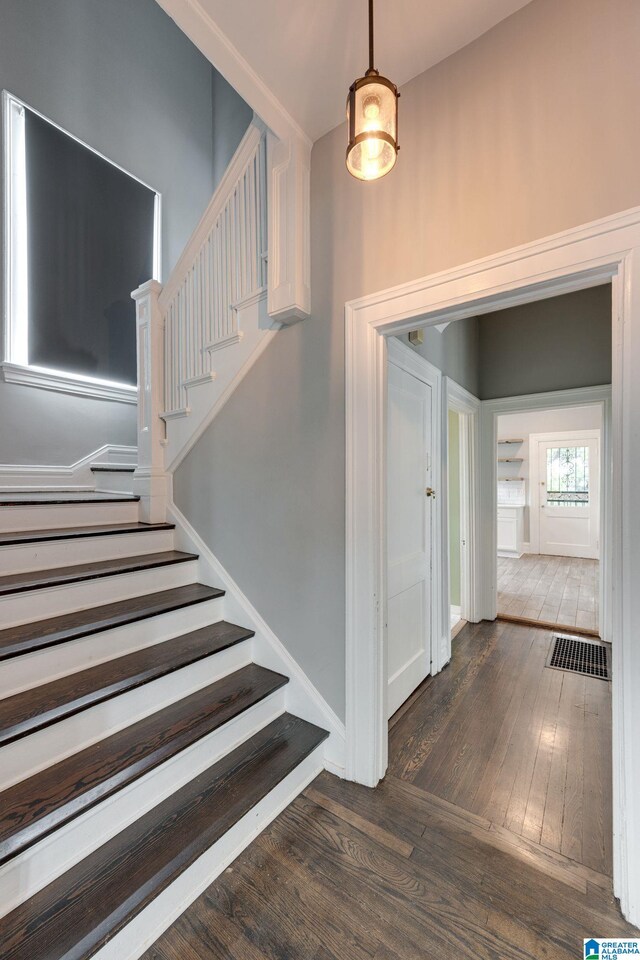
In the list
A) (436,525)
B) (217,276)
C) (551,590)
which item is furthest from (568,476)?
(217,276)

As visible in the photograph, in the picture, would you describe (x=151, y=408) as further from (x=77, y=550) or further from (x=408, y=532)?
(x=408, y=532)

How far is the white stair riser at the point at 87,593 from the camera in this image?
61.2 inches

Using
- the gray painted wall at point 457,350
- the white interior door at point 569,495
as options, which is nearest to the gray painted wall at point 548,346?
the gray painted wall at point 457,350

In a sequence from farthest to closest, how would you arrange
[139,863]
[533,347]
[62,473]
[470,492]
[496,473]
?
1. [496,473]
2. [470,492]
3. [533,347]
4. [62,473]
5. [139,863]

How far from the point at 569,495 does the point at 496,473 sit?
4.46 m

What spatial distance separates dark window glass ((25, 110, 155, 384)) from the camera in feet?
9.61

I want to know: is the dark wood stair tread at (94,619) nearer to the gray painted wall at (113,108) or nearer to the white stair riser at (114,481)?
the white stair riser at (114,481)

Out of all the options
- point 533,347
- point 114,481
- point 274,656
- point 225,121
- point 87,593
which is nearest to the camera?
point 87,593

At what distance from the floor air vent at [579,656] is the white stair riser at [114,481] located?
3.43m

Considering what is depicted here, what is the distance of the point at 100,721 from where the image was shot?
1.39 meters

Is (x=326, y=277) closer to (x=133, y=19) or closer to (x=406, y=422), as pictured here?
(x=406, y=422)

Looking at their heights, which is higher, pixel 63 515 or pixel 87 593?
pixel 63 515

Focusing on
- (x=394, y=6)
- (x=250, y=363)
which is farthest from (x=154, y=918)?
(x=394, y=6)

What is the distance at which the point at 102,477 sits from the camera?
3074 mm
